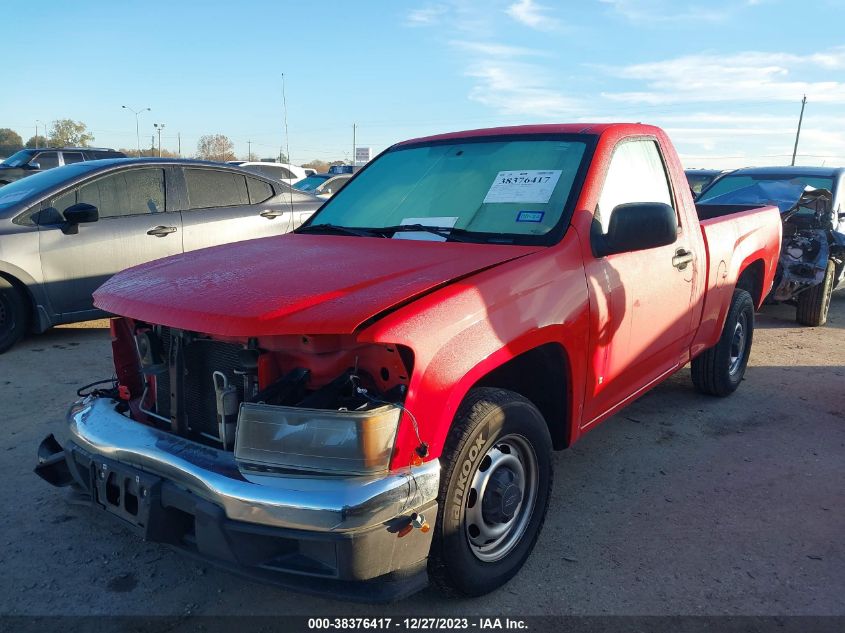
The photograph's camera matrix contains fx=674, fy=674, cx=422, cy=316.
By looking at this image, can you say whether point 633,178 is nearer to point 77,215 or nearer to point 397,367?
point 397,367

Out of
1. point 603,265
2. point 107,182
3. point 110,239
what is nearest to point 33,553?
point 603,265

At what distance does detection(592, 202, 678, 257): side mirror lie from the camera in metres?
2.93

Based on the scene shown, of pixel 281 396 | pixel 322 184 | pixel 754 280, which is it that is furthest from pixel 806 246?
pixel 322 184

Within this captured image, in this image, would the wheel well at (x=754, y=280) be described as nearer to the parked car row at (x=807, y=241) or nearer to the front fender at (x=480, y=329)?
the parked car row at (x=807, y=241)

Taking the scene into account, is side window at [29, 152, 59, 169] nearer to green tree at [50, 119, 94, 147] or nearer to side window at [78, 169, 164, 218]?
side window at [78, 169, 164, 218]

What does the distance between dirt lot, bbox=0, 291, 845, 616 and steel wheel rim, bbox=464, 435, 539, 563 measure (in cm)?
20

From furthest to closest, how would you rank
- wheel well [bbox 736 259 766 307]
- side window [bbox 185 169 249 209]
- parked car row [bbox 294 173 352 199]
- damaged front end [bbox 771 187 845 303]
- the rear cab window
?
parked car row [bbox 294 173 352 199]
damaged front end [bbox 771 187 845 303]
side window [bbox 185 169 249 209]
wheel well [bbox 736 259 766 307]
the rear cab window

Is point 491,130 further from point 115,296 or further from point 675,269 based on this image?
point 115,296

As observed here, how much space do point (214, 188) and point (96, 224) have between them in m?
1.29

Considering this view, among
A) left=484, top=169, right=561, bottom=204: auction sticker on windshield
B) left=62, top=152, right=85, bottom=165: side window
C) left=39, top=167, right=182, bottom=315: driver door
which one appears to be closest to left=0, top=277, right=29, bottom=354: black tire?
left=39, top=167, right=182, bottom=315: driver door

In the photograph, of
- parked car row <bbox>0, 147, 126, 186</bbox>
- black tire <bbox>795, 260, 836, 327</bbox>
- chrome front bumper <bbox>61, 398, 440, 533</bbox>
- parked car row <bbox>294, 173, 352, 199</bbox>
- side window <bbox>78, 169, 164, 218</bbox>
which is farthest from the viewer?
parked car row <bbox>294, 173, 352, 199</bbox>

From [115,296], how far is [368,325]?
114 cm

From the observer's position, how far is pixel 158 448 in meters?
2.33

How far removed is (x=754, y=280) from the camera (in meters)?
5.35
